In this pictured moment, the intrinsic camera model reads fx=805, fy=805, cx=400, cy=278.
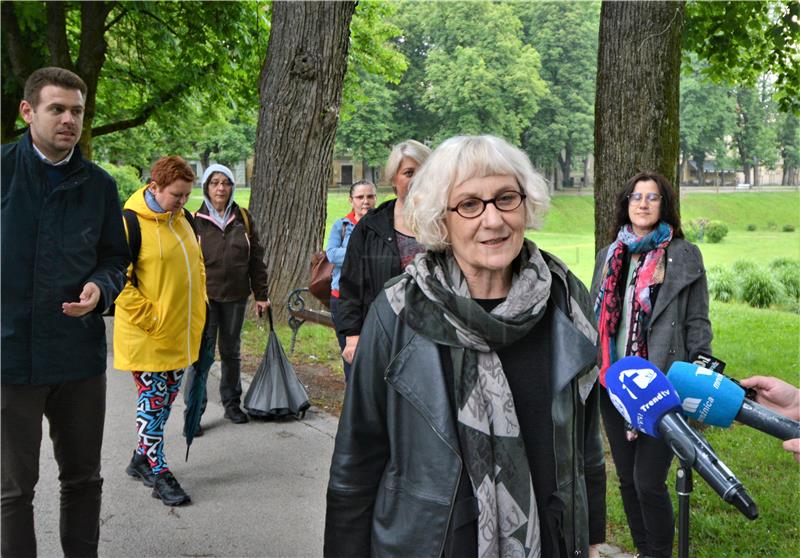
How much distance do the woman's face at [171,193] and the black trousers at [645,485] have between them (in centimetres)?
278

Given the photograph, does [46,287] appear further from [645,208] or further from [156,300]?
[645,208]

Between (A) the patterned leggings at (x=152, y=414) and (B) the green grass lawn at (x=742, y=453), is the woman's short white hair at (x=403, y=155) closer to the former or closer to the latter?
(B) the green grass lawn at (x=742, y=453)

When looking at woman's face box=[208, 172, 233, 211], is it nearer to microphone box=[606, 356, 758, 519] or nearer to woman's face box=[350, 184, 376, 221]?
woman's face box=[350, 184, 376, 221]

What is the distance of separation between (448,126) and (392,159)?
113ft

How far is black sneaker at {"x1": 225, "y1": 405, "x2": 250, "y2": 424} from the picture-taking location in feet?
22.1

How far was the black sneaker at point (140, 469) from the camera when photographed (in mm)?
5246

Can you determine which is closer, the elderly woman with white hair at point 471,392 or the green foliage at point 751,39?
the elderly woman with white hair at point 471,392

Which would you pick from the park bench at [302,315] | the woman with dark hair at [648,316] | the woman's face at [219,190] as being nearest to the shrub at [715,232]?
the park bench at [302,315]

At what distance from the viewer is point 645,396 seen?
2.10 metres

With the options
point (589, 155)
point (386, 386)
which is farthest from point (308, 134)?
point (589, 155)

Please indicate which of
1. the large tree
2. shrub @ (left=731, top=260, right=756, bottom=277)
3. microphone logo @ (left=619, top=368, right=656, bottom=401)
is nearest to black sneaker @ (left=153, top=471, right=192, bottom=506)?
microphone logo @ (left=619, top=368, right=656, bottom=401)

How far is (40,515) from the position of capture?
184 inches

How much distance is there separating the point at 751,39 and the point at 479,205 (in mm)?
12170

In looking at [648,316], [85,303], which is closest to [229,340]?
[85,303]
